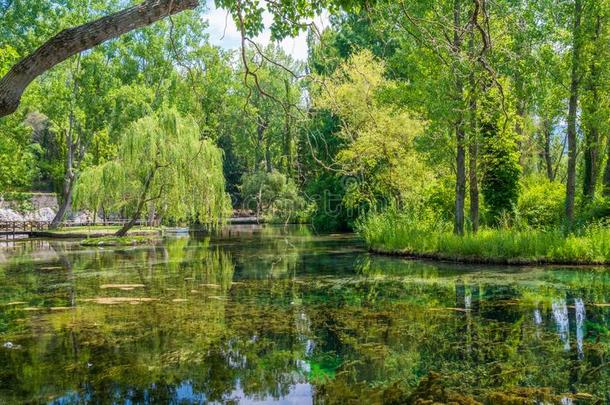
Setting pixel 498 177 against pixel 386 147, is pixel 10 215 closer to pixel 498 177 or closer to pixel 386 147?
pixel 386 147

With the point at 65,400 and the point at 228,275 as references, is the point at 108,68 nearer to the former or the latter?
the point at 228,275

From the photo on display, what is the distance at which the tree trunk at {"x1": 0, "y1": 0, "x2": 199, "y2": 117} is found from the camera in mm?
3357

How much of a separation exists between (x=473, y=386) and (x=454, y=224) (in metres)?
13.0

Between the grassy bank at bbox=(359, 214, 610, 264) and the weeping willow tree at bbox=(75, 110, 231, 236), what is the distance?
9.58 meters

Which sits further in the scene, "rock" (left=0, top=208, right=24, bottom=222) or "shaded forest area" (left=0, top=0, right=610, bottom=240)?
"rock" (left=0, top=208, right=24, bottom=222)

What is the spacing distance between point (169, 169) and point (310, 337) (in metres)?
18.9

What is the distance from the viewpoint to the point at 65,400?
4.76 metres

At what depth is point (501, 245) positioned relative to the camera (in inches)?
578

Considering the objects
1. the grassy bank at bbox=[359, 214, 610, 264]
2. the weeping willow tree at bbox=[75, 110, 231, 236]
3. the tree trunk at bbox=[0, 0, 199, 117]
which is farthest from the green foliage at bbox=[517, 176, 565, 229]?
the tree trunk at bbox=[0, 0, 199, 117]

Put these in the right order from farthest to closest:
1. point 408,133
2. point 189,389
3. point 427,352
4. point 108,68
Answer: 1. point 108,68
2. point 408,133
3. point 427,352
4. point 189,389

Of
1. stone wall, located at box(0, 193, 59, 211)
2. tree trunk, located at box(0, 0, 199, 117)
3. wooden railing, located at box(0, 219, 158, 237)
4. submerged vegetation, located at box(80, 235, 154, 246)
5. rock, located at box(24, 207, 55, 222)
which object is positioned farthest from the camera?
rock, located at box(24, 207, 55, 222)

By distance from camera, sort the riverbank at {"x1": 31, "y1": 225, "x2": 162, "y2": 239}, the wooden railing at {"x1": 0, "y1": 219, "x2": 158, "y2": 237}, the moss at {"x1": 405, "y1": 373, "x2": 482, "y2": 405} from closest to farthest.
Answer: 1. the moss at {"x1": 405, "y1": 373, "x2": 482, "y2": 405}
2. the riverbank at {"x1": 31, "y1": 225, "x2": 162, "y2": 239}
3. the wooden railing at {"x1": 0, "y1": 219, "x2": 158, "y2": 237}

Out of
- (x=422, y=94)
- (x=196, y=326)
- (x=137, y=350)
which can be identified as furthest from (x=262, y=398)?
(x=422, y=94)

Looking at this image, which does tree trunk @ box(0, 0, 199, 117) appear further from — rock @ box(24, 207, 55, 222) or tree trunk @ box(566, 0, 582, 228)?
rock @ box(24, 207, 55, 222)
